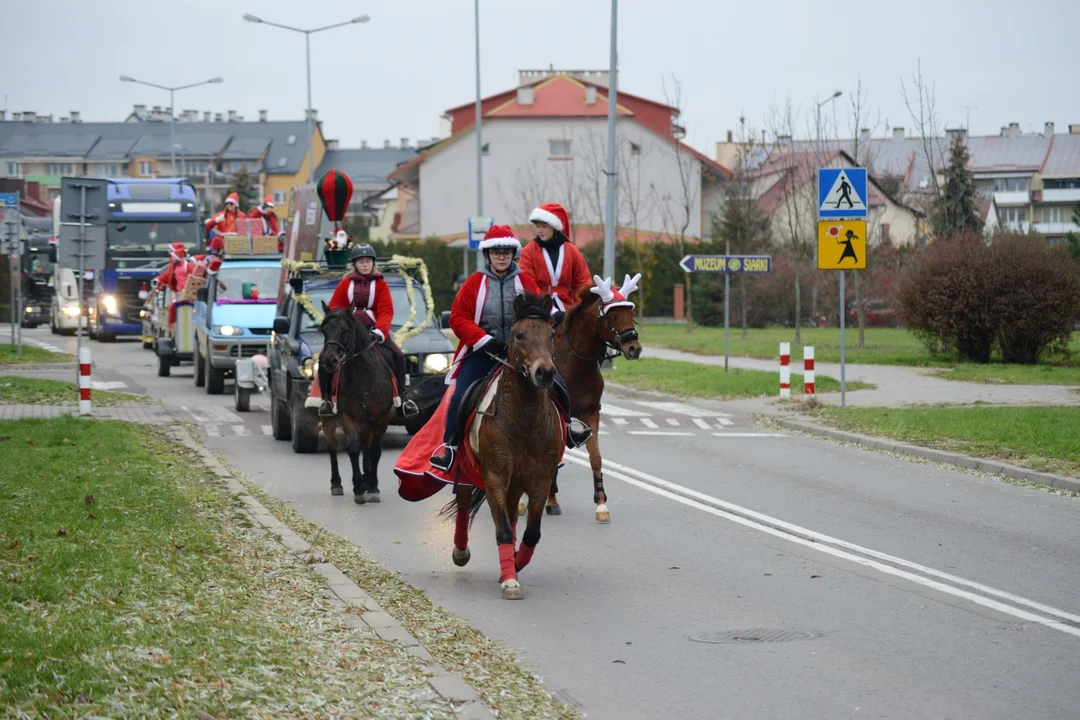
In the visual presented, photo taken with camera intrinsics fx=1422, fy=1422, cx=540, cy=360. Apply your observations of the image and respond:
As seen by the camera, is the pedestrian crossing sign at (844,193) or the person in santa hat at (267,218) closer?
the pedestrian crossing sign at (844,193)

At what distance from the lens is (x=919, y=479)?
45.9 feet

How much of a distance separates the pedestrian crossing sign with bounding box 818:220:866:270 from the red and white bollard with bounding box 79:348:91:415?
10.1 m

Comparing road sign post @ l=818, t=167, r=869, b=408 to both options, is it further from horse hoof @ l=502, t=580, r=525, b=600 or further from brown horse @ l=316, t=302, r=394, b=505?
horse hoof @ l=502, t=580, r=525, b=600

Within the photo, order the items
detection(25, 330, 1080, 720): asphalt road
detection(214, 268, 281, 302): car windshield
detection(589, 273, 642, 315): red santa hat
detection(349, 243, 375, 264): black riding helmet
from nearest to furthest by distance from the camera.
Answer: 1. detection(25, 330, 1080, 720): asphalt road
2. detection(589, 273, 642, 315): red santa hat
3. detection(349, 243, 375, 264): black riding helmet
4. detection(214, 268, 281, 302): car windshield

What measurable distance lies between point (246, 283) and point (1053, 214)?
96702 millimetres

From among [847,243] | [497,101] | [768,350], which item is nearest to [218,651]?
[847,243]

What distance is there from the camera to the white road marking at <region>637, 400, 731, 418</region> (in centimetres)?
2133

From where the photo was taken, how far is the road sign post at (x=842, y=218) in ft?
64.1

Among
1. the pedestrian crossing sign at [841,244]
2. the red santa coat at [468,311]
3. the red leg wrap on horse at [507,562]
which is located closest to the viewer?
the red leg wrap on horse at [507,562]

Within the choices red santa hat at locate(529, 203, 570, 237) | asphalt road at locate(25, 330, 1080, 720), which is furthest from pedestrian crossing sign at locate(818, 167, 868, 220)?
red santa hat at locate(529, 203, 570, 237)

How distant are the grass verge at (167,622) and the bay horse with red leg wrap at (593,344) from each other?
110 inches

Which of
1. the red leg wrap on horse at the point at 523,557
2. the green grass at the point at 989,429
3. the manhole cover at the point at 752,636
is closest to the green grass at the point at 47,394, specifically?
the green grass at the point at 989,429

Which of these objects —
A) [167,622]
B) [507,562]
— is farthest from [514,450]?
[167,622]

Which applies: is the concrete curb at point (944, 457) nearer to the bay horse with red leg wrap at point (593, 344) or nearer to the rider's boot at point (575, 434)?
the bay horse with red leg wrap at point (593, 344)
